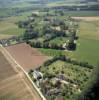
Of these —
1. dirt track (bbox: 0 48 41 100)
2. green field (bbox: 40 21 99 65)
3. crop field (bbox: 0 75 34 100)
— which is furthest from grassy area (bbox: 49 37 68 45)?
crop field (bbox: 0 75 34 100)

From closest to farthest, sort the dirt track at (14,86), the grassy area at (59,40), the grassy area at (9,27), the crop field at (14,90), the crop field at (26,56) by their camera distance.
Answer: the crop field at (14,90)
the dirt track at (14,86)
the crop field at (26,56)
the grassy area at (59,40)
the grassy area at (9,27)

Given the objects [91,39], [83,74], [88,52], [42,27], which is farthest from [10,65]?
[42,27]

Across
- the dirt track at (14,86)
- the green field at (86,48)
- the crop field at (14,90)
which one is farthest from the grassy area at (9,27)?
the crop field at (14,90)

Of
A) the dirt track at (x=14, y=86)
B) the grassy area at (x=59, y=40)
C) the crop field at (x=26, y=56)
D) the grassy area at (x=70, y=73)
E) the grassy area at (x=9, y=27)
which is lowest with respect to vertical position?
the grassy area at (x=9, y=27)

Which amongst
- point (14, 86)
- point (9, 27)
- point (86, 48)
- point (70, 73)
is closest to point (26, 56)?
point (70, 73)

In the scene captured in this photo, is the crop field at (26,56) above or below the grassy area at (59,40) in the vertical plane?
above

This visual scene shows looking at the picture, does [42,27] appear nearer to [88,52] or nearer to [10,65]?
[88,52]

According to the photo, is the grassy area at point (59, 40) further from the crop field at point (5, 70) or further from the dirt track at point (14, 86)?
the dirt track at point (14, 86)

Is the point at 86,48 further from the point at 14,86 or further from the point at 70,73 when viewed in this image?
the point at 14,86
